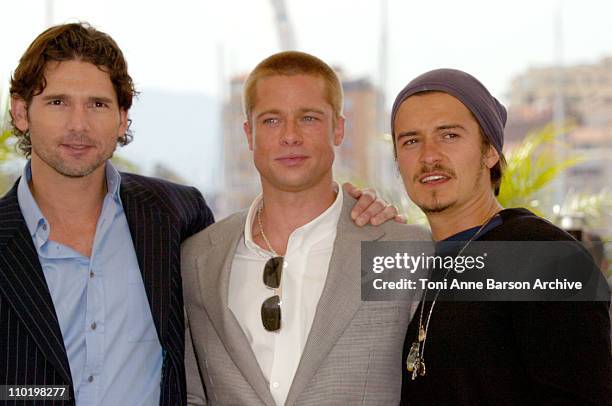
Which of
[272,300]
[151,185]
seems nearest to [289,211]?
[272,300]

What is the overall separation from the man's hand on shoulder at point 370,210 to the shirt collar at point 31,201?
0.71 metres

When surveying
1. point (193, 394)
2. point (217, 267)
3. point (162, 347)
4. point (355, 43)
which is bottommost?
point (193, 394)

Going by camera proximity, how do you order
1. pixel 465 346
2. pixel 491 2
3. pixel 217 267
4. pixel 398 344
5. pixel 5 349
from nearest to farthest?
pixel 465 346, pixel 5 349, pixel 398 344, pixel 217 267, pixel 491 2

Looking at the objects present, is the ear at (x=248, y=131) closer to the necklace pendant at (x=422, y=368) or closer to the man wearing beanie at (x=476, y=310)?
the man wearing beanie at (x=476, y=310)

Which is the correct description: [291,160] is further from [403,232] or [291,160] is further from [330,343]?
[330,343]

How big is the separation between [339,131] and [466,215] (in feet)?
2.00

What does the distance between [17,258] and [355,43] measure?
483 centimetres

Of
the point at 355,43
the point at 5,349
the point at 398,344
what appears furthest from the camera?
the point at 355,43

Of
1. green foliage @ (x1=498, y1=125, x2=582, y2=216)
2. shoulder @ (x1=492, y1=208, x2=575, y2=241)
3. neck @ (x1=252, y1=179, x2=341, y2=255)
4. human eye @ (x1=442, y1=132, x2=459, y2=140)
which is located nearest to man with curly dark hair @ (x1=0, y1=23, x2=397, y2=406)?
neck @ (x1=252, y1=179, x2=341, y2=255)

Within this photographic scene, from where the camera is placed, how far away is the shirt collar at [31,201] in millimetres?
1940

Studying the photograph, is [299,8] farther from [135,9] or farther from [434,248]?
[434,248]

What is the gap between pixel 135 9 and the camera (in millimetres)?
5812

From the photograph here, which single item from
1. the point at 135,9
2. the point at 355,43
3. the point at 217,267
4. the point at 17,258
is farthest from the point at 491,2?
the point at 17,258

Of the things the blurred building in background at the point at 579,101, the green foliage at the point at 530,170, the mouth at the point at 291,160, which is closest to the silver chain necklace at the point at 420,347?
the mouth at the point at 291,160
